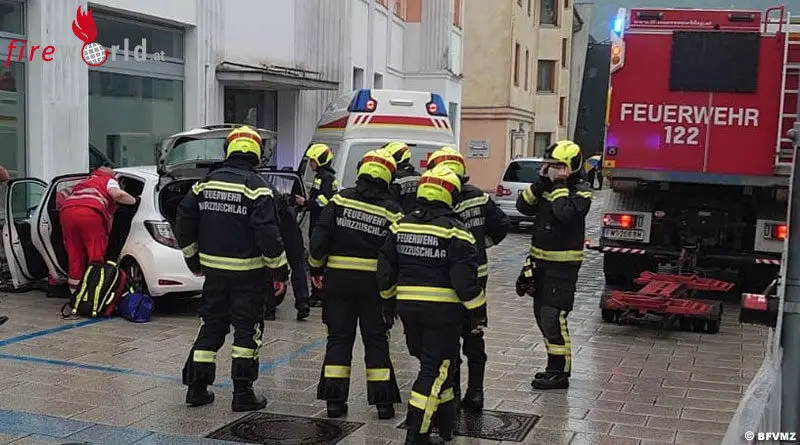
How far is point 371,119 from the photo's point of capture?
44.4ft

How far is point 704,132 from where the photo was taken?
11.3 m

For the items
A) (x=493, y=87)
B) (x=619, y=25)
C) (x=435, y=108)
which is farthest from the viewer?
(x=493, y=87)

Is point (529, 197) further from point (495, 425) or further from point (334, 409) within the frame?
point (334, 409)

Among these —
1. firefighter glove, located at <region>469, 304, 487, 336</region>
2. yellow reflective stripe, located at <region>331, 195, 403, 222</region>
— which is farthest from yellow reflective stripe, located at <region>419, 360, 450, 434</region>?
yellow reflective stripe, located at <region>331, 195, 403, 222</region>

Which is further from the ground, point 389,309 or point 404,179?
point 404,179

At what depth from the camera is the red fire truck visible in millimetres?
11031

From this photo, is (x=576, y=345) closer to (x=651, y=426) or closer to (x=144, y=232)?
(x=651, y=426)

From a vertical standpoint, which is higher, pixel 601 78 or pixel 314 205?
pixel 601 78

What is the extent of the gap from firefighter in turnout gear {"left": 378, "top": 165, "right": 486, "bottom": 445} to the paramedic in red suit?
4.95m

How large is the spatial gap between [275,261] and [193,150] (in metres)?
4.97

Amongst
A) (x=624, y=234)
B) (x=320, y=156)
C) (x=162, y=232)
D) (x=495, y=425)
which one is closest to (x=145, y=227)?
(x=162, y=232)

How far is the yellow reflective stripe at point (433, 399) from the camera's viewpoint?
5723 millimetres

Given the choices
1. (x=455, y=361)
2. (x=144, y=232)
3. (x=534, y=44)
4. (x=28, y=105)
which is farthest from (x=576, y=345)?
(x=534, y=44)

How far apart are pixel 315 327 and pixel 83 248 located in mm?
2504
